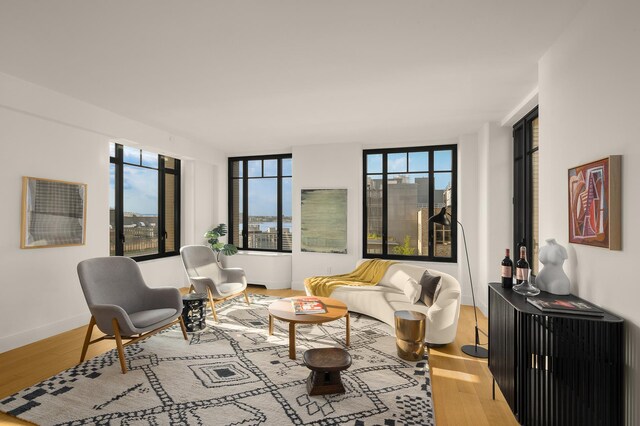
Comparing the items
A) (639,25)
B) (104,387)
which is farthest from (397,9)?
(104,387)

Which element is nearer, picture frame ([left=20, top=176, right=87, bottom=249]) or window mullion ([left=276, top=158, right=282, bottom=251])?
picture frame ([left=20, top=176, right=87, bottom=249])

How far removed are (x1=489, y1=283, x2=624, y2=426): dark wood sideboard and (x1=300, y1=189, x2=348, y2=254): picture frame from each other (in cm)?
409

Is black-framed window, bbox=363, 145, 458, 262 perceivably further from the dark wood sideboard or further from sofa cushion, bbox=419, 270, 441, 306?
the dark wood sideboard

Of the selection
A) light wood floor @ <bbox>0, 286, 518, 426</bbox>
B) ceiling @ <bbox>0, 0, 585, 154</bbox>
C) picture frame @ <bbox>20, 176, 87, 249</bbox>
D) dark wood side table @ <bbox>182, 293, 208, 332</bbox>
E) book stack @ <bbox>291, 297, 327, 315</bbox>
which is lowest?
light wood floor @ <bbox>0, 286, 518, 426</bbox>

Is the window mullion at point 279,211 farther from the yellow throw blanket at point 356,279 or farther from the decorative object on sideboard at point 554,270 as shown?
the decorative object on sideboard at point 554,270

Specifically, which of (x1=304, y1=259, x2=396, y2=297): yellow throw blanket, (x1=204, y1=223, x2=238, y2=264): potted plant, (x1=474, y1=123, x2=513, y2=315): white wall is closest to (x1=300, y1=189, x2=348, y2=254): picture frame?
(x1=304, y1=259, x2=396, y2=297): yellow throw blanket

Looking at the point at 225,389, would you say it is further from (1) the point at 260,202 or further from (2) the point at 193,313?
(1) the point at 260,202

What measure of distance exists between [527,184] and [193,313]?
175 inches

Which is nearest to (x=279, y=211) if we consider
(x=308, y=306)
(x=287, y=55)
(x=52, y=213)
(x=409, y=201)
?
(x=409, y=201)

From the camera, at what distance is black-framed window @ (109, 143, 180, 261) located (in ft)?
17.3

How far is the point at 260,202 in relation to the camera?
23.5 ft

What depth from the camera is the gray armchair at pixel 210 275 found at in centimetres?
466

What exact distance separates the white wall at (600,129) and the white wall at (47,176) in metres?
5.04

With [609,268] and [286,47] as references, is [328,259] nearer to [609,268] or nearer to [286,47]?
[286,47]
